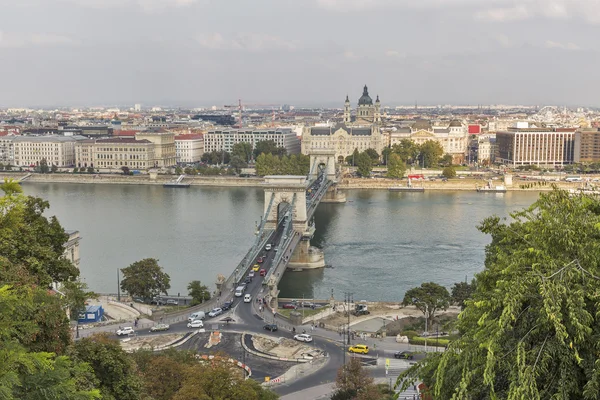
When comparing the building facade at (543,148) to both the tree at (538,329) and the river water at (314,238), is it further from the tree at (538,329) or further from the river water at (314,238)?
the tree at (538,329)

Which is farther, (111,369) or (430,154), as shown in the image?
(430,154)

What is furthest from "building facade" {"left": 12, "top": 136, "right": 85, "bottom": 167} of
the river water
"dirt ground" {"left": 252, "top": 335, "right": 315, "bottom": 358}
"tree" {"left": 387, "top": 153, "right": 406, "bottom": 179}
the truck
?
"dirt ground" {"left": 252, "top": 335, "right": 315, "bottom": 358}

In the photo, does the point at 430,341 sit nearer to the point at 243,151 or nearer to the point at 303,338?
the point at 303,338

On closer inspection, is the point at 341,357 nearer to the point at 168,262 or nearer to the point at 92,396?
the point at 92,396

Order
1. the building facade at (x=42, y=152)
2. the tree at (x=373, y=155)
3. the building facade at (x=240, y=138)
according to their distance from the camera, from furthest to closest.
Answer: the building facade at (x=240, y=138), the tree at (x=373, y=155), the building facade at (x=42, y=152)

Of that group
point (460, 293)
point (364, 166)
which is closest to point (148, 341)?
point (460, 293)

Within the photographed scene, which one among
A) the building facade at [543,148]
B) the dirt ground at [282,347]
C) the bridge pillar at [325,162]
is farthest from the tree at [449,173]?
the dirt ground at [282,347]
